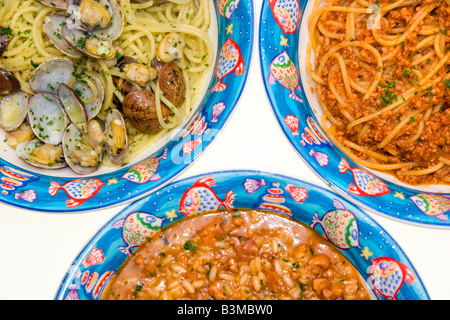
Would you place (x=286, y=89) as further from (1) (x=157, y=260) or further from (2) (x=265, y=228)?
(1) (x=157, y=260)

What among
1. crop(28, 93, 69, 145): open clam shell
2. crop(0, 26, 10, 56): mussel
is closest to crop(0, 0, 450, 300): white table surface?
crop(28, 93, 69, 145): open clam shell

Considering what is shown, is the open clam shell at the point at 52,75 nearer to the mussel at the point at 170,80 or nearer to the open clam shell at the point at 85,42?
the open clam shell at the point at 85,42

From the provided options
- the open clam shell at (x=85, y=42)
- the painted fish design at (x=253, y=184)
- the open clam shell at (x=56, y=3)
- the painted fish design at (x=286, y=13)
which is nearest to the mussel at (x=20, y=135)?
the open clam shell at (x=85, y=42)

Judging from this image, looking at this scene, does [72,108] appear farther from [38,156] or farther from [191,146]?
[191,146]

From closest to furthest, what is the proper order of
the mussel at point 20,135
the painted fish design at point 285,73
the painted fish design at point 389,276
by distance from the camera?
the painted fish design at point 389,276 < the painted fish design at point 285,73 < the mussel at point 20,135

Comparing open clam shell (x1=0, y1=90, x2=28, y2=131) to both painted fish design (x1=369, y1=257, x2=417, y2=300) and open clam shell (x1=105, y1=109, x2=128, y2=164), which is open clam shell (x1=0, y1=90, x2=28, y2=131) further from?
painted fish design (x1=369, y1=257, x2=417, y2=300)

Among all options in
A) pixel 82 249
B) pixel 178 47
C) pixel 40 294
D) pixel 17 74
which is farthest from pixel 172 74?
pixel 40 294
